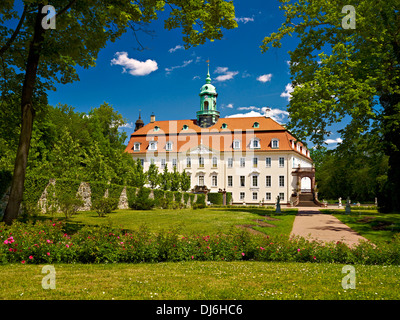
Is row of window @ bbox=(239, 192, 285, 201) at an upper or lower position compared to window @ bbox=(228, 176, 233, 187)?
lower

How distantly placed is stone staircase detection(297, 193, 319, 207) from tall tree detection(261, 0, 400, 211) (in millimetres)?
25160

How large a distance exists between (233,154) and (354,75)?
115ft

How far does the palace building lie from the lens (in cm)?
5409

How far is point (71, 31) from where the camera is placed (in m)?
12.0

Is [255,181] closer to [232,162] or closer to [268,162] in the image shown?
[268,162]

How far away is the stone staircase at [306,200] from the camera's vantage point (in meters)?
49.3

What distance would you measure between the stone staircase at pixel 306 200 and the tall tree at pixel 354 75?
2516cm

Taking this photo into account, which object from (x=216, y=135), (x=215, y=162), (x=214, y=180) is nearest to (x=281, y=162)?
(x=215, y=162)

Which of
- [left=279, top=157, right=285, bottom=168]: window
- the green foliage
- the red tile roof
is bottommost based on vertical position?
the green foliage

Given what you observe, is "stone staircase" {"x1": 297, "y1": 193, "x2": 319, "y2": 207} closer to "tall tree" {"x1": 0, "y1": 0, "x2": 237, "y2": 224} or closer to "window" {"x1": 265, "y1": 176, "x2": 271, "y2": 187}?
"window" {"x1": 265, "y1": 176, "x2": 271, "y2": 187}

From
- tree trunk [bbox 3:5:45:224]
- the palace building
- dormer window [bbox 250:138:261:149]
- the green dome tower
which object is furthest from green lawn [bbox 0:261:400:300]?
the green dome tower

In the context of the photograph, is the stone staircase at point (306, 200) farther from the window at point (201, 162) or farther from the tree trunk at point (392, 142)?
the tree trunk at point (392, 142)

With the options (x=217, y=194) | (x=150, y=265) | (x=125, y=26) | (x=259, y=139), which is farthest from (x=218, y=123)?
(x=150, y=265)
